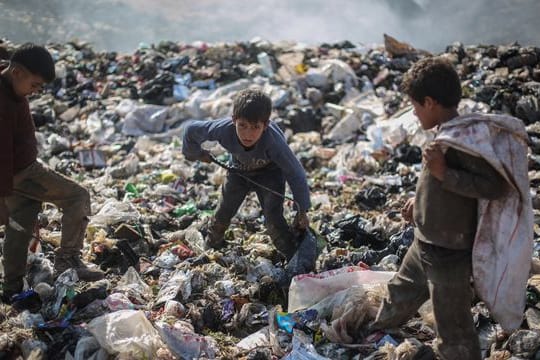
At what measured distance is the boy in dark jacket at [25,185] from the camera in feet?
8.54

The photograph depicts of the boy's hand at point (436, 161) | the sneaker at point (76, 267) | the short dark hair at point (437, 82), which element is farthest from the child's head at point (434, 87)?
the sneaker at point (76, 267)

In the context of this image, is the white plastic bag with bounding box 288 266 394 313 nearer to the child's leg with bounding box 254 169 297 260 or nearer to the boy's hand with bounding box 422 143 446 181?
the child's leg with bounding box 254 169 297 260

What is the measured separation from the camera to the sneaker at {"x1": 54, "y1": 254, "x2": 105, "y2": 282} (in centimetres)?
317

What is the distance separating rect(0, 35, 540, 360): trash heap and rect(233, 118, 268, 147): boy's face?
0.93m

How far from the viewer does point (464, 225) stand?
2053mm

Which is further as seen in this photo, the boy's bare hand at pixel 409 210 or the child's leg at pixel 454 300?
the boy's bare hand at pixel 409 210

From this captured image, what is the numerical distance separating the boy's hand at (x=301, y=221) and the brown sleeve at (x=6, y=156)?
5.75 feet

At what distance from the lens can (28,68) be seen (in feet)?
8.45

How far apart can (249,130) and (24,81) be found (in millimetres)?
1276

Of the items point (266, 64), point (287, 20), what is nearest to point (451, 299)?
point (266, 64)

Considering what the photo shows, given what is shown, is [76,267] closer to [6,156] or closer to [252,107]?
[6,156]

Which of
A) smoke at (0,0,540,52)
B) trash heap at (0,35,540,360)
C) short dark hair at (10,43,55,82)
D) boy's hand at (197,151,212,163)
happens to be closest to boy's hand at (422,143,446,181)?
trash heap at (0,35,540,360)

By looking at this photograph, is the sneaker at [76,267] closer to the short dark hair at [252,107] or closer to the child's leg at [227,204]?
the child's leg at [227,204]

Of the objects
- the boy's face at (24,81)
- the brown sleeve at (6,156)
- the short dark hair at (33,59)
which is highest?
the short dark hair at (33,59)
